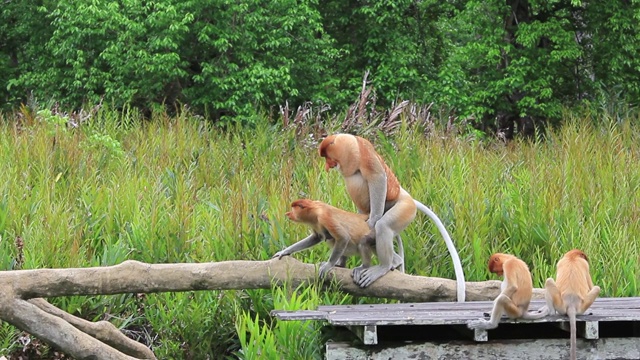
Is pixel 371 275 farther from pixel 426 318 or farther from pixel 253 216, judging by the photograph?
pixel 253 216

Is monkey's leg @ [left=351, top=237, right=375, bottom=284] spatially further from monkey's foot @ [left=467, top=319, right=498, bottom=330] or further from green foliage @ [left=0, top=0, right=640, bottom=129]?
green foliage @ [left=0, top=0, right=640, bottom=129]

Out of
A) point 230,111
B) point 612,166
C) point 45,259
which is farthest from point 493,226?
point 230,111

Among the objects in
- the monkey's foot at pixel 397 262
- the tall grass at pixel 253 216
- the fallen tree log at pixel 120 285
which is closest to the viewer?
the fallen tree log at pixel 120 285

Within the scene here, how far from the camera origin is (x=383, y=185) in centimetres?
584

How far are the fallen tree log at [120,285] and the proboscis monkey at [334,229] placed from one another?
0.16 meters

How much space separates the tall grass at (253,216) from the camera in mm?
7199

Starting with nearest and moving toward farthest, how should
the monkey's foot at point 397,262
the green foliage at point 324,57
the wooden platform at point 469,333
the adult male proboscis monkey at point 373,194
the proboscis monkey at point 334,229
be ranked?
1. the wooden platform at point 469,333
2. the proboscis monkey at point 334,229
3. the adult male proboscis monkey at point 373,194
4. the monkey's foot at point 397,262
5. the green foliage at point 324,57

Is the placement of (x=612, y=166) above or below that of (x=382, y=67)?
below

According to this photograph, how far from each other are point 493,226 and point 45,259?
141 inches

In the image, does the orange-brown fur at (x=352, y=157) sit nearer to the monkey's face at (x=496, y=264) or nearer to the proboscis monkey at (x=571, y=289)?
the monkey's face at (x=496, y=264)

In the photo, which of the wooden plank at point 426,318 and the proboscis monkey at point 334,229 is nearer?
the wooden plank at point 426,318

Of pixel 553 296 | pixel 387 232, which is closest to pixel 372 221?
pixel 387 232

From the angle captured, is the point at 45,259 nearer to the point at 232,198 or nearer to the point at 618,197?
the point at 232,198

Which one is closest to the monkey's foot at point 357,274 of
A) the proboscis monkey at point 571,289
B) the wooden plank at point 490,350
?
the wooden plank at point 490,350
